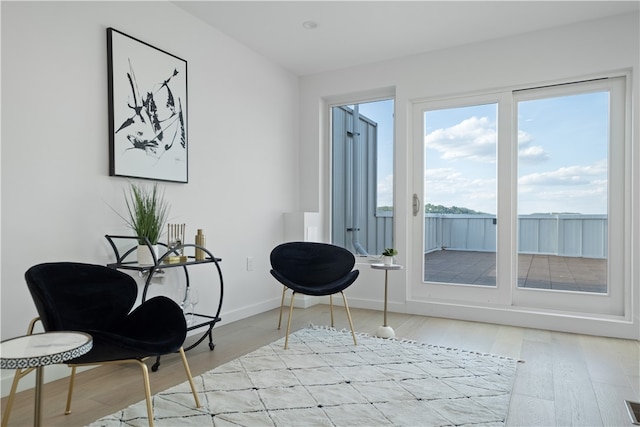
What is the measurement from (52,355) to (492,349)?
272 centimetres

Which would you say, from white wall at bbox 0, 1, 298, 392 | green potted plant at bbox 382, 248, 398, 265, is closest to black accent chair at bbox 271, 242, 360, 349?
green potted plant at bbox 382, 248, 398, 265

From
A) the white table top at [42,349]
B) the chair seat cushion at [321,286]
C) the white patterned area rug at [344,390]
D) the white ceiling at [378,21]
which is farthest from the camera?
the white ceiling at [378,21]

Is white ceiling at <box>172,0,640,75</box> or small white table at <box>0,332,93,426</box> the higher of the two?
white ceiling at <box>172,0,640,75</box>

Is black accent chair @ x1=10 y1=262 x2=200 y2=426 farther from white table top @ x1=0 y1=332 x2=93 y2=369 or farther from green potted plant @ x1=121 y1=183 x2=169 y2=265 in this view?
green potted plant @ x1=121 y1=183 x2=169 y2=265

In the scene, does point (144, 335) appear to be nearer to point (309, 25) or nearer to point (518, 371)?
point (518, 371)

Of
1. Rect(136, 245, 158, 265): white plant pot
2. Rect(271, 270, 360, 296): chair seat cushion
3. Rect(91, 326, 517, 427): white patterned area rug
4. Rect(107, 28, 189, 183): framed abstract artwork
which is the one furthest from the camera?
Rect(271, 270, 360, 296): chair seat cushion

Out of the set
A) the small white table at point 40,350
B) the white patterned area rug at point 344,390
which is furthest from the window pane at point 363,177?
the small white table at point 40,350

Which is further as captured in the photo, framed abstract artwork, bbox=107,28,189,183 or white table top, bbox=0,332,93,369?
framed abstract artwork, bbox=107,28,189,183

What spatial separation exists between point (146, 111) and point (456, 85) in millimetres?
2776

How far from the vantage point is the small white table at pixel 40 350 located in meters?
1.29

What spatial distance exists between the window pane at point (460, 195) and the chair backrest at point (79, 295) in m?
2.96

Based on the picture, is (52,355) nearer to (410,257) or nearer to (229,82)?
(229,82)

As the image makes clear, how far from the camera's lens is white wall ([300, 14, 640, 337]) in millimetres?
3316

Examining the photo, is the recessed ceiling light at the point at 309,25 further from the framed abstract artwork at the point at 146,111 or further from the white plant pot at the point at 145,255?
the white plant pot at the point at 145,255
